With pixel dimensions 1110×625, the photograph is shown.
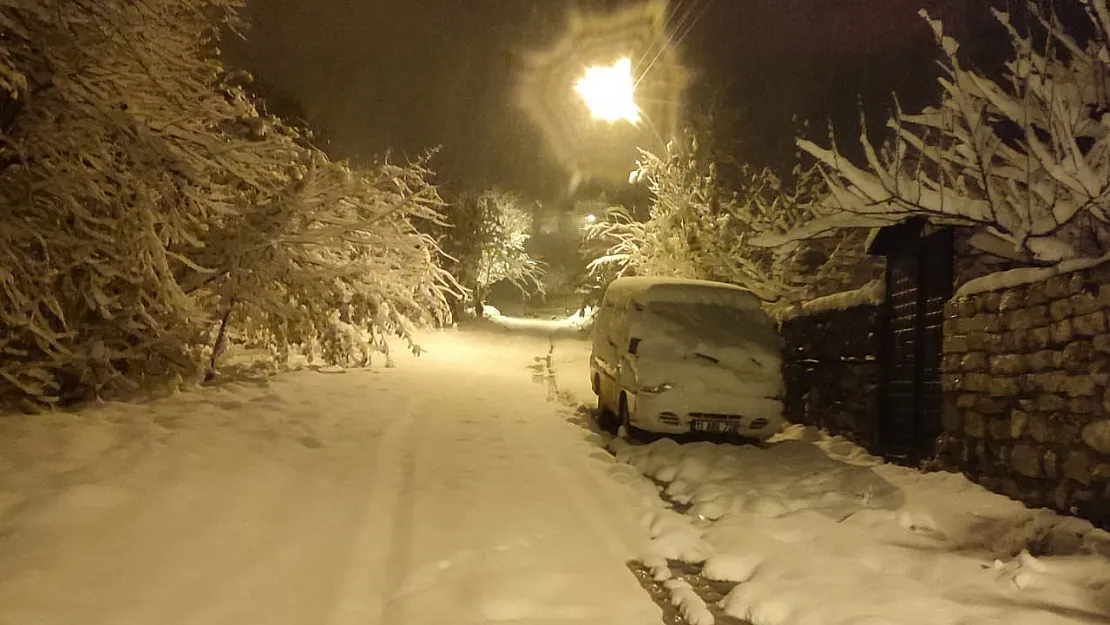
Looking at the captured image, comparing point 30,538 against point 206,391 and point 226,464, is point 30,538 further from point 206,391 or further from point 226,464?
point 206,391

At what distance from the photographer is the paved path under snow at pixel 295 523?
13.7 ft

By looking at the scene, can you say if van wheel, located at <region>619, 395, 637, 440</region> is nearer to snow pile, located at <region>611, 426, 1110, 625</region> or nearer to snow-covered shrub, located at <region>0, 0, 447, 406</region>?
snow pile, located at <region>611, 426, 1110, 625</region>

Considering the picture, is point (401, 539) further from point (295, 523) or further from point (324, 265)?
point (324, 265)

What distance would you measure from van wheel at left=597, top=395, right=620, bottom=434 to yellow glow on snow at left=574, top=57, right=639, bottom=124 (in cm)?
633

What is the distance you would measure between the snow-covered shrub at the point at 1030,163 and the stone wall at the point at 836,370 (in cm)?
286

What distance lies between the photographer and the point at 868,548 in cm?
Answer: 543

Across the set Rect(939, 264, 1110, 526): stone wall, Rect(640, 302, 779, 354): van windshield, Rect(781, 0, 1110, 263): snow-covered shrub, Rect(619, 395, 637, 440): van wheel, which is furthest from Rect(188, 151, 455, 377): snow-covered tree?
Rect(939, 264, 1110, 526): stone wall

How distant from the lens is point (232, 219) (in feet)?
30.1

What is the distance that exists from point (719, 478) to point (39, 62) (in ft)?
24.8

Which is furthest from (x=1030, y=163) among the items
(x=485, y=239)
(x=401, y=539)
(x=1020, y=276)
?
(x=485, y=239)

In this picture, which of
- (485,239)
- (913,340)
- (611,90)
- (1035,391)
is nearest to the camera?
(1035,391)

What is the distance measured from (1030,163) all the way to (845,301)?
14.4ft

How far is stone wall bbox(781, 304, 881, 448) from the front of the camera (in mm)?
9453

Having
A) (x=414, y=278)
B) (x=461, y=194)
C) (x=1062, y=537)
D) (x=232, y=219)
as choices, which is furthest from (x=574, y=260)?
(x=1062, y=537)
